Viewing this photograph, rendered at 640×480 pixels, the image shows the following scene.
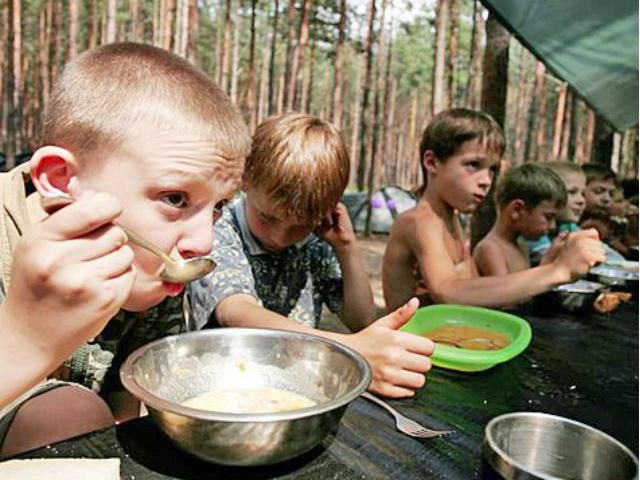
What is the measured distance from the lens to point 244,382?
43.8 inches

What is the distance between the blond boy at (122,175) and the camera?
2.40 ft

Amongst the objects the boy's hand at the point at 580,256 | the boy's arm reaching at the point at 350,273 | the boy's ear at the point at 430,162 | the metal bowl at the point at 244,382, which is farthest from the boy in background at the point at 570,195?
the metal bowl at the point at 244,382

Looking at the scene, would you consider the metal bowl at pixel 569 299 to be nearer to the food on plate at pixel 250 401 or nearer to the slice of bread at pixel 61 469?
the food on plate at pixel 250 401

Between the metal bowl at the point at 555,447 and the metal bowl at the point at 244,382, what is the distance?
0.71 feet

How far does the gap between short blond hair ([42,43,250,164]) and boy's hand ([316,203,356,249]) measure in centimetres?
92

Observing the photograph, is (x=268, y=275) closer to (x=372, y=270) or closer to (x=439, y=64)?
(x=372, y=270)

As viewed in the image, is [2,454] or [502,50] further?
[502,50]

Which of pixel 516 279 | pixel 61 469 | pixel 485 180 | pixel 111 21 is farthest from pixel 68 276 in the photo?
pixel 111 21

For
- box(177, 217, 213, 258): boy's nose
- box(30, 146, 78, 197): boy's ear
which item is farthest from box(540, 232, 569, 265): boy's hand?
box(30, 146, 78, 197): boy's ear

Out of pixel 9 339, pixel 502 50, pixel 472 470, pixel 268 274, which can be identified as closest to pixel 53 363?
pixel 9 339

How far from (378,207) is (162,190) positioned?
39.5 feet

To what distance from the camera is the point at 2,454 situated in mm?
938

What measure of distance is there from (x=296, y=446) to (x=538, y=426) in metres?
0.38

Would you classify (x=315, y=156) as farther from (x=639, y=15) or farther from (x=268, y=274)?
(x=639, y=15)
